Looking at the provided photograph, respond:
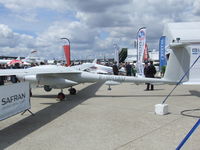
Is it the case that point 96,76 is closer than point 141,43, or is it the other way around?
point 96,76

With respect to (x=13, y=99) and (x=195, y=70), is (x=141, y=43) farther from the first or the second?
(x=13, y=99)

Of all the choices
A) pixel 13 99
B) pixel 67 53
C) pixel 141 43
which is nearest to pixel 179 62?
pixel 13 99

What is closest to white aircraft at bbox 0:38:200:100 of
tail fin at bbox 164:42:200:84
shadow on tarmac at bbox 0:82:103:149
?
tail fin at bbox 164:42:200:84

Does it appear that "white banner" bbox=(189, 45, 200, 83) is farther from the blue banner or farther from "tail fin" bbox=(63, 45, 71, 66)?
"tail fin" bbox=(63, 45, 71, 66)

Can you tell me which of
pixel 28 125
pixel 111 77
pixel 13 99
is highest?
pixel 111 77

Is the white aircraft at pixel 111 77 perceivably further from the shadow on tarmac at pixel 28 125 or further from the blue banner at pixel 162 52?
the blue banner at pixel 162 52

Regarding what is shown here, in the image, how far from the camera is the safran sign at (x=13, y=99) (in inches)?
231

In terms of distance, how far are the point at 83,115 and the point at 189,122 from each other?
3545 mm

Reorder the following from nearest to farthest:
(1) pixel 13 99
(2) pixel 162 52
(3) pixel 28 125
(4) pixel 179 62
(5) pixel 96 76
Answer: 1. (1) pixel 13 99
2. (3) pixel 28 125
3. (4) pixel 179 62
4. (5) pixel 96 76
5. (2) pixel 162 52

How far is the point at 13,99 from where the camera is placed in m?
6.38

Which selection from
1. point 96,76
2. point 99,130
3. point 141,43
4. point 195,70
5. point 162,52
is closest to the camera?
point 99,130

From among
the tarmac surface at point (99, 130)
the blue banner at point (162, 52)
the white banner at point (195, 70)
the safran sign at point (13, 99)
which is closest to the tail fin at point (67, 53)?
the blue banner at point (162, 52)

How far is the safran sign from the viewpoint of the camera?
19.2ft

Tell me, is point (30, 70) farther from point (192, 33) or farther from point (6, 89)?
point (192, 33)
